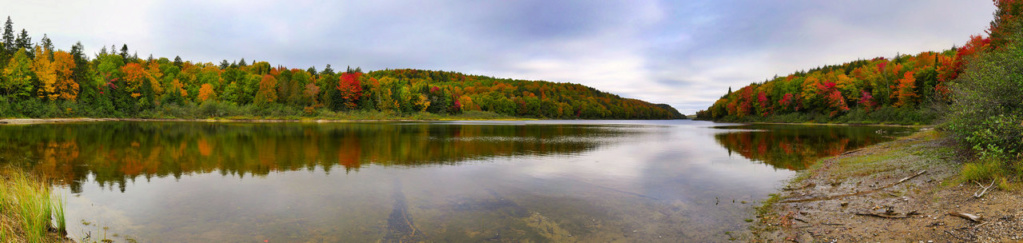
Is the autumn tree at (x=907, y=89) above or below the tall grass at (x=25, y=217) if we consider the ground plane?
above

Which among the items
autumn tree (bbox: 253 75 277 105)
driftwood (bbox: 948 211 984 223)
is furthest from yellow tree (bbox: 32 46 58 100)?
driftwood (bbox: 948 211 984 223)

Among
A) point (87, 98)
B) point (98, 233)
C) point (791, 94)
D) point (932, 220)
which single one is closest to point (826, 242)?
point (932, 220)

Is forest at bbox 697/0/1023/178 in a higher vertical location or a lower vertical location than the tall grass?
higher

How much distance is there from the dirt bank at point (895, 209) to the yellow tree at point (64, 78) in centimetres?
11379

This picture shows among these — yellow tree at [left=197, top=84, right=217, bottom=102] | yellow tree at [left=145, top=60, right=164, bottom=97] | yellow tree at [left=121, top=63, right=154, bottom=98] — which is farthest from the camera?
yellow tree at [left=197, top=84, right=217, bottom=102]

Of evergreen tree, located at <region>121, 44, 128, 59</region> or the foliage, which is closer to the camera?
the foliage

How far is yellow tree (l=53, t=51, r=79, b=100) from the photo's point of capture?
76.7 m

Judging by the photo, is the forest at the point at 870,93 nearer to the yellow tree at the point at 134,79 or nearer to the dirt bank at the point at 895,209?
the dirt bank at the point at 895,209

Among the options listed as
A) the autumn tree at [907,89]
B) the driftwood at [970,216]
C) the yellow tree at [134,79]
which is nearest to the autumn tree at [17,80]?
the yellow tree at [134,79]

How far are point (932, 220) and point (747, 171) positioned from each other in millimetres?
11009

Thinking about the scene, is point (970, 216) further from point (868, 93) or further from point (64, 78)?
point (64, 78)

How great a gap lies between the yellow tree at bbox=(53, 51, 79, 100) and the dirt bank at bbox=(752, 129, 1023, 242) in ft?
373

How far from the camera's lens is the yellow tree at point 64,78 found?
3019 inches

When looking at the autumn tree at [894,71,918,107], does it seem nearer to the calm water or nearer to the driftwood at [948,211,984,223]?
the calm water
